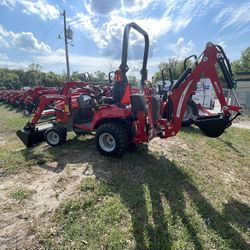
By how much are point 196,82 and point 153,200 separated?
2575 mm

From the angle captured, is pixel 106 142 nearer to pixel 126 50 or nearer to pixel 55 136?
pixel 55 136

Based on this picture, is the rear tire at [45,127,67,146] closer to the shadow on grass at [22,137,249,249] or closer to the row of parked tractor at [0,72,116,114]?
the shadow on grass at [22,137,249,249]

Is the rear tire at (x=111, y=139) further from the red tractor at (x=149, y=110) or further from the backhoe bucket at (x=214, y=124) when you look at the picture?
the backhoe bucket at (x=214, y=124)

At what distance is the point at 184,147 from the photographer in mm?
6422

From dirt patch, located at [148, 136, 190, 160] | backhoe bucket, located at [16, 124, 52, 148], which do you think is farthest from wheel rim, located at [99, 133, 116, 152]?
backhoe bucket, located at [16, 124, 52, 148]

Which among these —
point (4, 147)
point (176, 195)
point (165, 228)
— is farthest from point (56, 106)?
point (165, 228)

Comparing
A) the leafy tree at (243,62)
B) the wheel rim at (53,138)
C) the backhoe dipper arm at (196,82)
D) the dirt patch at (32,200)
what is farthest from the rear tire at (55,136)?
the leafy tree at (243,62)

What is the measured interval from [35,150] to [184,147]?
12.9 feet

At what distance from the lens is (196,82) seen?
16.2 feet

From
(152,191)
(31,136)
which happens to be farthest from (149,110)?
(31,136)

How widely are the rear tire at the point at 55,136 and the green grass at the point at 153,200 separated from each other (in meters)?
0.29

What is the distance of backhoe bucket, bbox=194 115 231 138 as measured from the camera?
194 inches

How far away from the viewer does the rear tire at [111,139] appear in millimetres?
5090

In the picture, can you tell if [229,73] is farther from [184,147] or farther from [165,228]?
[165,228]
